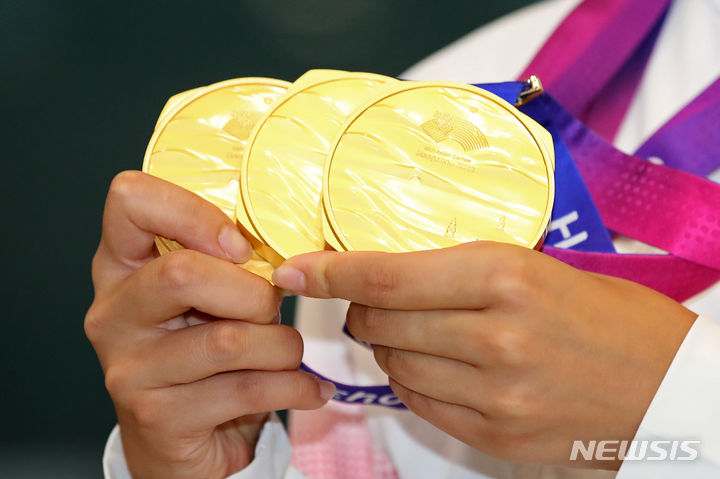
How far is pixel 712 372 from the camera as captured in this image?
695mm

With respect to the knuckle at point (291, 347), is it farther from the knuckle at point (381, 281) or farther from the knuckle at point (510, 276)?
the knuckle at point (510, 276)

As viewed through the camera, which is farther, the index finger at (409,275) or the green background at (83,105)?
the green background at (83,105)

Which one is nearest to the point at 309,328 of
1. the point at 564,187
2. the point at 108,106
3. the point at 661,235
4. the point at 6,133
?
the point at 564,187

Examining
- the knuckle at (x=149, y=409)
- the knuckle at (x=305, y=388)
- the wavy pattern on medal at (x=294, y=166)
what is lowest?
the knuckle at (x=149, y=409)

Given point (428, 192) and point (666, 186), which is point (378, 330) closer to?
point (428, 192)

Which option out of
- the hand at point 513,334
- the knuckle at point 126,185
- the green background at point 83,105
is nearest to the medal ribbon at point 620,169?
the hand at point 513,334

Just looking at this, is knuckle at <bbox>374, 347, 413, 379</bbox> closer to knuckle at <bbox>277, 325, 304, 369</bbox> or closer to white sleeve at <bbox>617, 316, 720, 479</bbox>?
knuckle at <bbox>277, 325, 304, 369</bbox>

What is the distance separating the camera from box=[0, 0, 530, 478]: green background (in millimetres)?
2104

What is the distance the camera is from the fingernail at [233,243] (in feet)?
2.50

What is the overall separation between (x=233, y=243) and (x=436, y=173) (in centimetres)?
26

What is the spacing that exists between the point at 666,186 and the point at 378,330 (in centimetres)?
65

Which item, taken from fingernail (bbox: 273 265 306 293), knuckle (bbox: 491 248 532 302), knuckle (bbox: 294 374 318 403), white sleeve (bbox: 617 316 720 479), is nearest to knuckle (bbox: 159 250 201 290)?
fingernail (bbox: 273 265 306 293)

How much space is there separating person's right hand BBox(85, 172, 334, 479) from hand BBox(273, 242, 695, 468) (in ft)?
0.36

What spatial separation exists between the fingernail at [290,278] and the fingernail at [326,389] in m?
0.25
